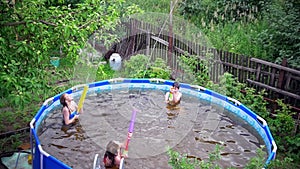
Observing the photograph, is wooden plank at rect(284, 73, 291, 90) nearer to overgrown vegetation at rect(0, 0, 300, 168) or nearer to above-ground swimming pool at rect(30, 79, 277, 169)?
overgrown vegetation at rect(0, 0, 300, 168)

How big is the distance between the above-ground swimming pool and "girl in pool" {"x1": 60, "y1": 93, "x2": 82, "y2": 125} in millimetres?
134

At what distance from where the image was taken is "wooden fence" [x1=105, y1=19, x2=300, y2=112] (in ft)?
26.6

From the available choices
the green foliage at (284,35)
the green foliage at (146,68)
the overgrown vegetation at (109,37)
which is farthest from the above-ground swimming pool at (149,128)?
the green foliage at (284,35)

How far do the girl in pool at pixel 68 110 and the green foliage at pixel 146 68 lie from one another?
295 cm

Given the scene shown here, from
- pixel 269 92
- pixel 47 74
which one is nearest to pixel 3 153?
pixel 47 74

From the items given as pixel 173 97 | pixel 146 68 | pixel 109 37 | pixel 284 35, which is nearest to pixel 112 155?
pixel 109 37

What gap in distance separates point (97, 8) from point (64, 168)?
247 centimetres

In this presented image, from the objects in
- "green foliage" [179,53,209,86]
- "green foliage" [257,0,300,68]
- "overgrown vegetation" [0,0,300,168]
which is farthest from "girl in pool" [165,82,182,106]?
"green foliage" [257,0,300,68]

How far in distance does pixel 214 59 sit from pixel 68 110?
3945 mm

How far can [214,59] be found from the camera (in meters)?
9.64

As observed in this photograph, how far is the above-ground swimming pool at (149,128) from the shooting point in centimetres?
648

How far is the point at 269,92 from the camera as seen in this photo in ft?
28.0

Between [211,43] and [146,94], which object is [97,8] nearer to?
[146,94]

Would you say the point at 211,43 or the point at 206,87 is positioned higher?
the point at 211,43
